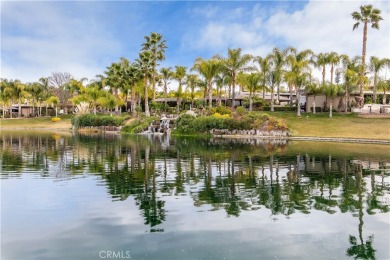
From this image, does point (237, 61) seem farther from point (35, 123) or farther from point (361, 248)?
point (361, 248)

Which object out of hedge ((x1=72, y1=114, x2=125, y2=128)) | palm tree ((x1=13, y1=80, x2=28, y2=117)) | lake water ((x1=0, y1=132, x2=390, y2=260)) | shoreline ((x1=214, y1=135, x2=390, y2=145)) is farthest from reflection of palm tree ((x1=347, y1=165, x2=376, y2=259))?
palm tree ((x1=13, y1=80, x2=28, y2=117))

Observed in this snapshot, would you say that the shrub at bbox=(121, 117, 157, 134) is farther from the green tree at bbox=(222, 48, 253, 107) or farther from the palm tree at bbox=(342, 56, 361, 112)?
the palm tree at bbox=(342, 56, 361, 112)

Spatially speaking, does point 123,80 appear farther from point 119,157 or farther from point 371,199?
point 371,199

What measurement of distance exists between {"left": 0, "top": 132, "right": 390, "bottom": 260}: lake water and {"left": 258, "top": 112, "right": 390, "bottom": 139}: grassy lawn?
32.7 m

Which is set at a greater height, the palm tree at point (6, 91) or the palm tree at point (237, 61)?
the palm tree at point (237, 61)

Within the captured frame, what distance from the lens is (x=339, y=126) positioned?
61156 mm

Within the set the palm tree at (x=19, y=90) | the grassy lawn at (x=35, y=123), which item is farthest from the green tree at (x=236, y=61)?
the palm tree at (x=19, y=90)

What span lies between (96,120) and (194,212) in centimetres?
6910

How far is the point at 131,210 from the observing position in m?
14.3

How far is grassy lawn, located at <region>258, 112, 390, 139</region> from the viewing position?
184 feet

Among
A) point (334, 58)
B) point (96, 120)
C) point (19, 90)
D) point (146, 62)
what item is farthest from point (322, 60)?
point (19, 90)

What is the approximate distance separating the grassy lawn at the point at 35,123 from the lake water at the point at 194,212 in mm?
71485

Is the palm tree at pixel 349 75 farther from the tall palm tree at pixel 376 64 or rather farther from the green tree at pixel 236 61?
the green tree at pixel 236 61

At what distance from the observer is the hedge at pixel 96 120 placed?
2996 inches
